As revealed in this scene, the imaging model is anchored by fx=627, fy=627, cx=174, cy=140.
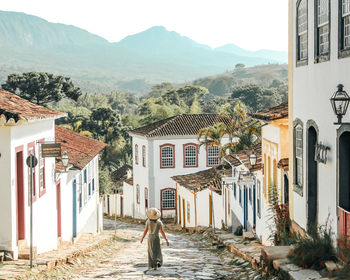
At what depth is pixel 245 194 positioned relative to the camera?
22.6m

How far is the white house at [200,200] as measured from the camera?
29.8 meters

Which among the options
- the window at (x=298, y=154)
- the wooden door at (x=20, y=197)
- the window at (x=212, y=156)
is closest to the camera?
the window at (x=298, y=154)

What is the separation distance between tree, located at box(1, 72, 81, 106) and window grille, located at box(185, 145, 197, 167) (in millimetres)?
15023

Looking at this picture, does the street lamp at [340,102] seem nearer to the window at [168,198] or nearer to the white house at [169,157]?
the white house at [169,157]

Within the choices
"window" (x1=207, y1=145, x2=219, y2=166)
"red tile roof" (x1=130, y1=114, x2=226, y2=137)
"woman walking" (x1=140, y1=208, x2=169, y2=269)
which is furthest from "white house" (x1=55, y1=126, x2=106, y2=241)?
"window" (x1=207, y1=145, x2=219, y2=166)


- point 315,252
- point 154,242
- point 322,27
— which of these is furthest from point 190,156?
point 315,252

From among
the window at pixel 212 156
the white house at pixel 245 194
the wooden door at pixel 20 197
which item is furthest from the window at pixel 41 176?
the window at pixel 212 156

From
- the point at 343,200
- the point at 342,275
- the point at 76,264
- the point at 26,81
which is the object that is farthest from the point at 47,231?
the point at 26,81

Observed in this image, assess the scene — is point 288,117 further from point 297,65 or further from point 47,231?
point 47,231

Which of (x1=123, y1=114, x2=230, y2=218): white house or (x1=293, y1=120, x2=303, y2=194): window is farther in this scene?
(x1=123, y1=114, x2=230, y2=218): white house

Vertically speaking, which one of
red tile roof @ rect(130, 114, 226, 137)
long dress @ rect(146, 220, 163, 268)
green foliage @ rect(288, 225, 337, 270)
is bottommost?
long dress @ rect(146, 220, 163, 268)

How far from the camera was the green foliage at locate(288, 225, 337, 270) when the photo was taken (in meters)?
10.1

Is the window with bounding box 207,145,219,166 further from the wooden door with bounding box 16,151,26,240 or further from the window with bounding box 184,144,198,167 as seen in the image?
the wooden door with bounding box 16,151,26,240

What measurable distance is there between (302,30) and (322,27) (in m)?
1.75
